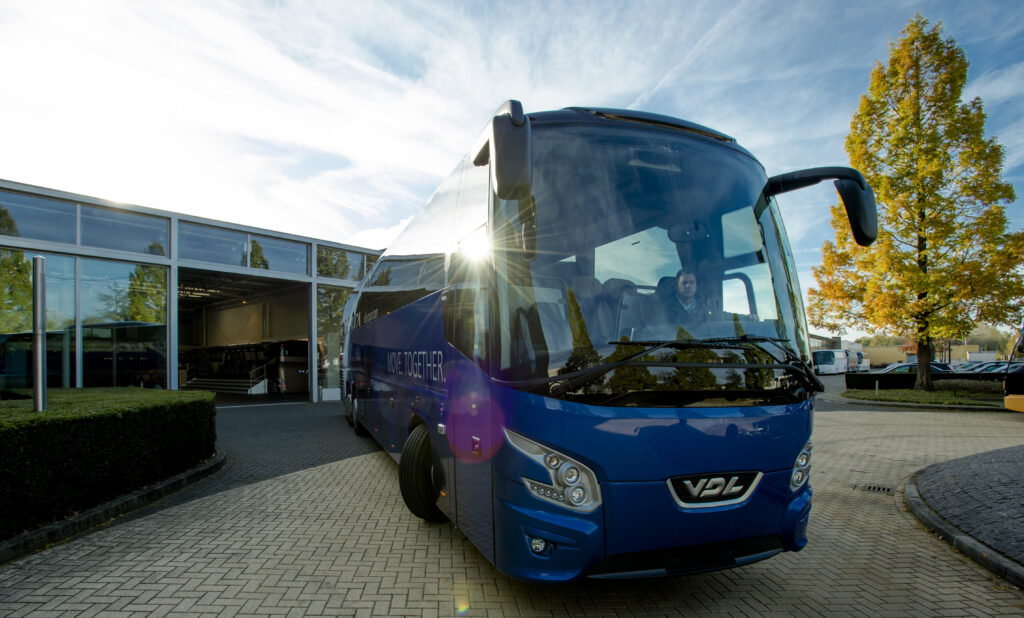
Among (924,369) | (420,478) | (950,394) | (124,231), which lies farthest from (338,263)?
(950,394)

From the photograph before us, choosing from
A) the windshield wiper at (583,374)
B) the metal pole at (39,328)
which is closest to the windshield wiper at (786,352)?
the windshield wiper at (583,374)

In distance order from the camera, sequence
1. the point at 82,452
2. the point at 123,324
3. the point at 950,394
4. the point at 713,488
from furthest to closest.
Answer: the point at 950,394 < the point at 123,324 < the point at 82,452 < the point at 713,488

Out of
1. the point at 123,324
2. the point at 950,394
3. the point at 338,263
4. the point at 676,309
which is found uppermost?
the point at 338,263

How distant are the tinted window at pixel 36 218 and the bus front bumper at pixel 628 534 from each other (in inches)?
629

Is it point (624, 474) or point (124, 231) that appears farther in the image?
point (124, 231)

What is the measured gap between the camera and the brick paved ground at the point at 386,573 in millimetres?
3479

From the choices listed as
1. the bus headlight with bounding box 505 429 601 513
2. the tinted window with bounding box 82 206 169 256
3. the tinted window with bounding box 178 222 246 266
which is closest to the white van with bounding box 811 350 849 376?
the tinted window with bounding box 178 222 246 266

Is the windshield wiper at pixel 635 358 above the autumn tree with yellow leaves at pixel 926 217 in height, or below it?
below

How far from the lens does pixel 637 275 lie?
10.7 ft

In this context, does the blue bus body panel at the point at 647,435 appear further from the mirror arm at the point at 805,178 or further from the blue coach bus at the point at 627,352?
the mirror arm at the point at 805,178

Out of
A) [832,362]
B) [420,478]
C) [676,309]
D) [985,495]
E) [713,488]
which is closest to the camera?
[713,488]

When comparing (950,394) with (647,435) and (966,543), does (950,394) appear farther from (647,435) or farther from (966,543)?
(647,435)

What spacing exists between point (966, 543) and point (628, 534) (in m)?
3.61

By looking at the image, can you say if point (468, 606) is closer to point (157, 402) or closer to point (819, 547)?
point (819, 547)
